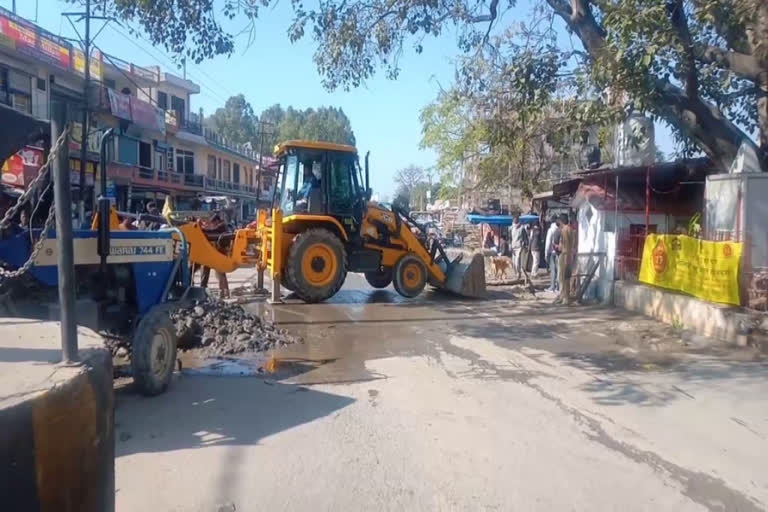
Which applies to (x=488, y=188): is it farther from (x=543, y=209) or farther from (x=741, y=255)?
(x=741, y=255)

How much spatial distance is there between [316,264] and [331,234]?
64cm

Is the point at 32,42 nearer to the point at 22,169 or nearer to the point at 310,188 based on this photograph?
the point at 310,188

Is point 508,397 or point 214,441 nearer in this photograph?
point 214,441

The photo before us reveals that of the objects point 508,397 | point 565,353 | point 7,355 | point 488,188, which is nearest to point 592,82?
point 565,353

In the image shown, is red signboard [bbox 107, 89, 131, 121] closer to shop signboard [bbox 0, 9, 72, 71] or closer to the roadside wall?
shop signboard [bbox 0, 9, 72, 71]

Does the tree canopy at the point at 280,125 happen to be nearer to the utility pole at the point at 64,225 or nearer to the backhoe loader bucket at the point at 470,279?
the backhoe loader bucket at the point at 470,279

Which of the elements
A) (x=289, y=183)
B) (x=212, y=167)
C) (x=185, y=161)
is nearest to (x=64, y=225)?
(x=289, y=183)

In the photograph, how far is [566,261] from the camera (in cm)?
1330

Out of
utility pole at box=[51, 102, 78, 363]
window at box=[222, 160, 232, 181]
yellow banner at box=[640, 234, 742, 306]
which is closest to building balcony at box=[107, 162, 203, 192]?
window at box=[222, 160, 232, 181]

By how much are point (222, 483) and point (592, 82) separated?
805 centimetres

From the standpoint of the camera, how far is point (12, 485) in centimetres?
219

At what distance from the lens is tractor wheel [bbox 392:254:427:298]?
43.9ft

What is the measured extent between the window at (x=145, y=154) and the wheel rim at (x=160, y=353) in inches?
1224

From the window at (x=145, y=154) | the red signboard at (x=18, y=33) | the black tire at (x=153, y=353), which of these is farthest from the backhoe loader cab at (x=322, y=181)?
the window at (x=145, y=154)
